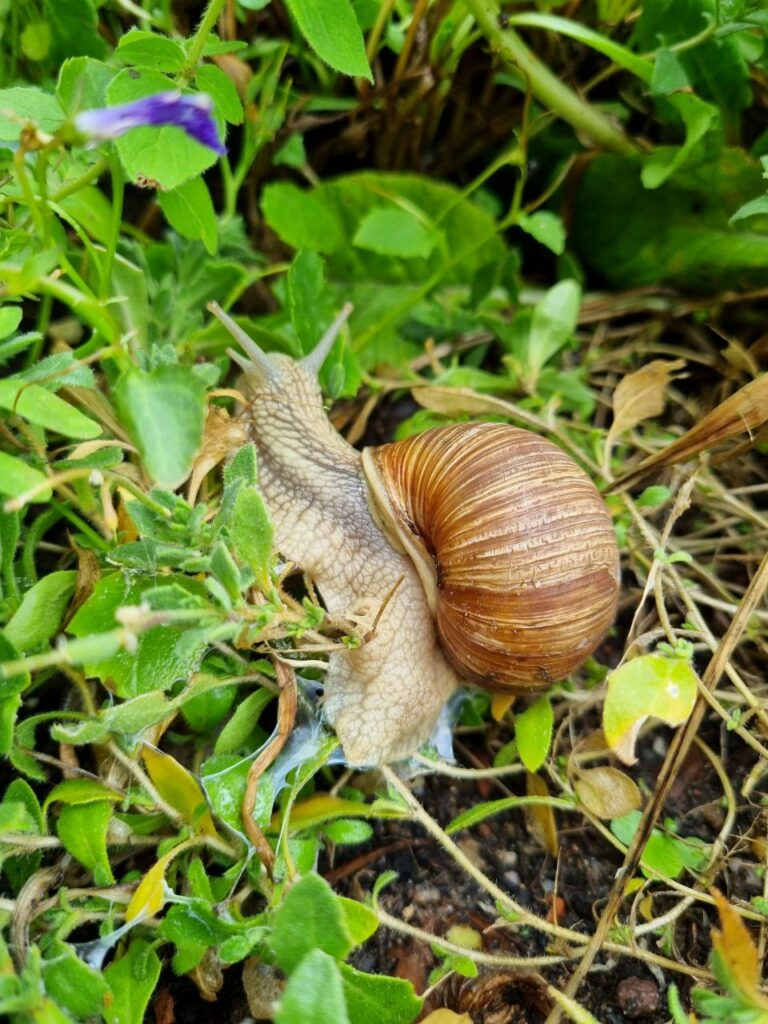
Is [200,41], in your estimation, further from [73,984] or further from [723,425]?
[73,984]

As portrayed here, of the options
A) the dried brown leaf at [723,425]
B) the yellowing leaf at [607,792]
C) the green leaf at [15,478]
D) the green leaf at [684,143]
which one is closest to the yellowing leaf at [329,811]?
the yellowing leaf at [607,792]

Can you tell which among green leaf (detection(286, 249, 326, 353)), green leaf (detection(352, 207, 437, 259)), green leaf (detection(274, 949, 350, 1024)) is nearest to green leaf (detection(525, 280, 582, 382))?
green leaf (detection(352, 207, 437, 259))

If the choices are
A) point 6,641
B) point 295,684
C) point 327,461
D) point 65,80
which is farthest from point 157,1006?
point 65,80

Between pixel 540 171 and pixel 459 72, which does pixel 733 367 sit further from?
pixel 459 72

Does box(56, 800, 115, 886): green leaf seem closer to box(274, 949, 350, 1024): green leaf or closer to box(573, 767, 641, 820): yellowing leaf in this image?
box(274, 949, 350, 1024): green leaf

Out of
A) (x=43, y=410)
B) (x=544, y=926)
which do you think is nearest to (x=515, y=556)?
(x=544, y=926)

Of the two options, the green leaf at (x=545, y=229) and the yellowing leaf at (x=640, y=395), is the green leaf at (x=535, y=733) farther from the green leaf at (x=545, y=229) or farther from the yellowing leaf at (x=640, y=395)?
the green leaf at (x=545, y=229)
